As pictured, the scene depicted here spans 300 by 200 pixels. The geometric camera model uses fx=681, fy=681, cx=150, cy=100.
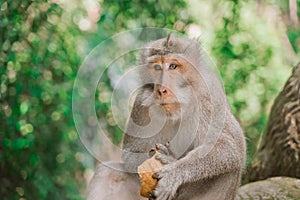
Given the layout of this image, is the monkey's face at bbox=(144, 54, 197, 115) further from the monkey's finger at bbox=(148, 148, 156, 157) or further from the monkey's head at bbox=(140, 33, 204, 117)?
the monkey's finger at bbox=(148, 148, 156, 157)

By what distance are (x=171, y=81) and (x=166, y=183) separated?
0.62m

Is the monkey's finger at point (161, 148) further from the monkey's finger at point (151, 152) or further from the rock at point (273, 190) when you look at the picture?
the rock at point (273, 190)

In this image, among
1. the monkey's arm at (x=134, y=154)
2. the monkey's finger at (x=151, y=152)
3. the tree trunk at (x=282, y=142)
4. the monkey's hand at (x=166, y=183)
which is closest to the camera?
the monkey's hand at (x=166, y=183)

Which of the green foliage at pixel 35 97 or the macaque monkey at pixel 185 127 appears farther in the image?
the green foliage at pixel 35 97

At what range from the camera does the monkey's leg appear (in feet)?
14.7

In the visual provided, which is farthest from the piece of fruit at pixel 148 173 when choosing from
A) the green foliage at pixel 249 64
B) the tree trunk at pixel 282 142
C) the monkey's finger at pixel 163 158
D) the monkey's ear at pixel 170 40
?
the green foliage at pixel 249 64

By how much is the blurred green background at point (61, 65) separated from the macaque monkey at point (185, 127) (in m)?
2.26

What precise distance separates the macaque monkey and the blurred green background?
89.1 inches

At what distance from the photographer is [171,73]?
4.20 meters

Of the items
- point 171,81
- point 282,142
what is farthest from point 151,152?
point 282,142

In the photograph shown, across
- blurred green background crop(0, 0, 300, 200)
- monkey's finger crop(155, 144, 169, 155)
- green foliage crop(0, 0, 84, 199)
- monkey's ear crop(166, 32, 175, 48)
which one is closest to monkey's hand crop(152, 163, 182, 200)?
monkey's finger crop(155, 144, 169, 155)

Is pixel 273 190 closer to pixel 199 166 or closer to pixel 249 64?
pixel 199 166

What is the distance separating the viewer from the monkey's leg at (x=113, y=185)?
448 cm

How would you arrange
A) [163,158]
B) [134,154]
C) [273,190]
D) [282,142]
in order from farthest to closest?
1. [282,142]
2. [273,190]
3. [134,154]
4. [163,158]
